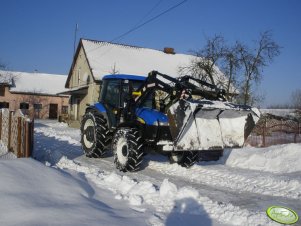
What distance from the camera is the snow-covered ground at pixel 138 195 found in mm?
4668

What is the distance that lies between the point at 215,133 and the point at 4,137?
6196 mm

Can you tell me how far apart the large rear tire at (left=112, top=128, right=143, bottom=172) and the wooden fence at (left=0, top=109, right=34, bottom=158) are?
207 centimetres

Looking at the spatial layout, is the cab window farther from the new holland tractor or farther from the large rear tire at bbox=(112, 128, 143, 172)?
the large rear tire at bbox=(112, 128, 143, 172)

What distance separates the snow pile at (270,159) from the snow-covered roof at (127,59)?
17198 millimetres

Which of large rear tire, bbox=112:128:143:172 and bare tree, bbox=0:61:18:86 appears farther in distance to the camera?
bare tree, bbox=0:61:18:86

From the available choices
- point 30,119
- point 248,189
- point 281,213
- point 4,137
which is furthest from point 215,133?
point 4,137

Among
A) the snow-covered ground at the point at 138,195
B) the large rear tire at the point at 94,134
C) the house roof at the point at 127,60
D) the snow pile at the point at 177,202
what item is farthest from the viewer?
the house roof at the point at 127,60

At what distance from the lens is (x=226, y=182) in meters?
8.12

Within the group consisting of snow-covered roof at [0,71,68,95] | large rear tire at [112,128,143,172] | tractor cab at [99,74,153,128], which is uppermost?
snow-covered roof at [0,71,68,95]

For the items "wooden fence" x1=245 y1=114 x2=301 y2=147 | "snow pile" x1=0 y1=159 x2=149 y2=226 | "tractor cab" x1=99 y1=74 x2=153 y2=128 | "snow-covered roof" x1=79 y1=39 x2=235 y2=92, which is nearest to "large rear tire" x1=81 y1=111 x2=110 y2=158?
"tractor cab" x1=99 y1=74 x2=153 y2=128

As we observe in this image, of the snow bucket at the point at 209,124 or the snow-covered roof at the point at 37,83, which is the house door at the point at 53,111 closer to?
the snow-covered roof at the point at 37,83

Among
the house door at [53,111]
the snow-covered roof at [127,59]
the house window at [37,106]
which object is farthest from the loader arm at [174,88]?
the house door at [53,111]

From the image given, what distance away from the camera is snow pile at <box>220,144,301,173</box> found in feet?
34.6

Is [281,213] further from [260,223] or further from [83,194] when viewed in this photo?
[83,194]
